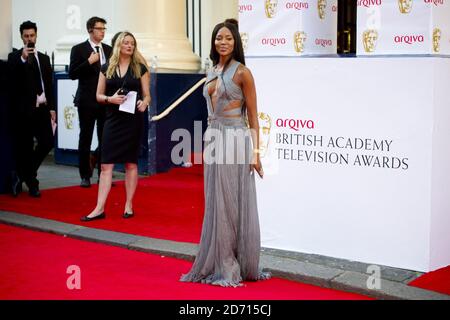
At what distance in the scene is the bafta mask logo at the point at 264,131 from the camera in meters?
6.66

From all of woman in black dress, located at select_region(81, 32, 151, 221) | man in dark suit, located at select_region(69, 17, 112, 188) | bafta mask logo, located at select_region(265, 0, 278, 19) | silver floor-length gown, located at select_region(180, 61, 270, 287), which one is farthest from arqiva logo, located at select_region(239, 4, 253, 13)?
man in dark suit, located at select_region(69, 17, 112, 188)

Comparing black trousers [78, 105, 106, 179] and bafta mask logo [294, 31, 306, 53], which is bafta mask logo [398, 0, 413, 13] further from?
black trousers [78, 105, 106, 179]

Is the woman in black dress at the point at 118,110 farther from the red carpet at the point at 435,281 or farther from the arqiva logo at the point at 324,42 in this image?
the red carpet at the point at 435,281

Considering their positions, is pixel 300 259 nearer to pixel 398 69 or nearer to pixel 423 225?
pixel 423 225

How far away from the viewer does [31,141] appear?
969 cm

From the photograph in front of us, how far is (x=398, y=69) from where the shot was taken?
19.3 ft

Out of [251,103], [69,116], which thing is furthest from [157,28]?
[251,103]

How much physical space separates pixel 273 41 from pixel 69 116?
20.9 ft

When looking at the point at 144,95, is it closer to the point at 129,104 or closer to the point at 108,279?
the point at 129,104

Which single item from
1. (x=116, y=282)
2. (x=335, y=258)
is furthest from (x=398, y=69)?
(x=116, y=282)

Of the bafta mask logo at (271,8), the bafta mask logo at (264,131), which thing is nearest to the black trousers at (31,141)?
the bafta mask logo at (264,131)

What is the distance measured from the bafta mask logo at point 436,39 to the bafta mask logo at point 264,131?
153 centimetres

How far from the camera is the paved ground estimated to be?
5480 mm

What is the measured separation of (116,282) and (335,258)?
181cm
